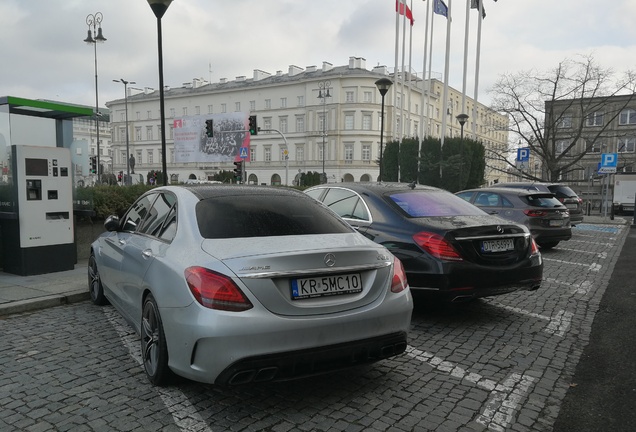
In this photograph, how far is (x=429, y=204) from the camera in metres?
6.01

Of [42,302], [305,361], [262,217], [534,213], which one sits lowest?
[42,302]

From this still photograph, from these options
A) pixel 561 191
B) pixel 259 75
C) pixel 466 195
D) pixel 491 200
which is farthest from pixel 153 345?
pixel 259 75

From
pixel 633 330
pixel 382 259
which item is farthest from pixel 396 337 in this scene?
pixel 633 330

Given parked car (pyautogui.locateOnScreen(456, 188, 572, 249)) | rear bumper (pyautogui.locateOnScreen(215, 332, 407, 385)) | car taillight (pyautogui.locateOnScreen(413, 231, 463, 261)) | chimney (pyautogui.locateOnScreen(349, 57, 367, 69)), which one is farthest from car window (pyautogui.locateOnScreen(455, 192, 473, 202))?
chimney (pyautogui.locateOnScreen(349, 57, 367, 69))

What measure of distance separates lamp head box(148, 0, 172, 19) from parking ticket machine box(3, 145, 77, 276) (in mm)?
2853

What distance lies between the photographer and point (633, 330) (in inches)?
209

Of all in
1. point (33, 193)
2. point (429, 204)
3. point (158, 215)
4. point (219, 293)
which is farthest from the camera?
point (33, 193)

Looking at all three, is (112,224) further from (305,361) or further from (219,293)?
(305,361)

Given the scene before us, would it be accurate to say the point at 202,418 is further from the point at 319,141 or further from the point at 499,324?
the point at 319,141

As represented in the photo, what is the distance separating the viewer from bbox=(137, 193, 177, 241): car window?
13.6 ft

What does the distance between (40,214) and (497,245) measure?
6661 mm

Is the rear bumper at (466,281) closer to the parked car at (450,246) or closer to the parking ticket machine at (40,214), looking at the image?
the parked car at (450,246)

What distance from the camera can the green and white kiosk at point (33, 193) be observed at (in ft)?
24.6

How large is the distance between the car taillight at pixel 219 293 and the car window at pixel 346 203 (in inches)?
126
